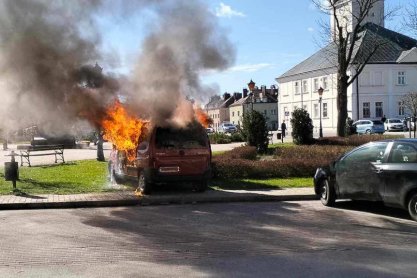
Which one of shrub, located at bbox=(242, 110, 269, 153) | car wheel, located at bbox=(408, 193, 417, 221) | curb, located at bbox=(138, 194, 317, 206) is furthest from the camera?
shrub, located at bbox=(242, 110, 269, 153)

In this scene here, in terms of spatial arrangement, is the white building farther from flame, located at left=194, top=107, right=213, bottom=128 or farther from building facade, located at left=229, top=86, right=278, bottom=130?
flame, located at left=194, top=107, right=213, bottom=128

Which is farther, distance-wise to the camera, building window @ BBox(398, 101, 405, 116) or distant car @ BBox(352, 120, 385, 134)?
building window @ BBox(398, 101, 405, 116)

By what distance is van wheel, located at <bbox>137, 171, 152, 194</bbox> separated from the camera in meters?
12.6

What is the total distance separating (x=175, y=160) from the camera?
40.7ft

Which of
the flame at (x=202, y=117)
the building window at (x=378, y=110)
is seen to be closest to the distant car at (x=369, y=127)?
the building window at (x=378, y=110)

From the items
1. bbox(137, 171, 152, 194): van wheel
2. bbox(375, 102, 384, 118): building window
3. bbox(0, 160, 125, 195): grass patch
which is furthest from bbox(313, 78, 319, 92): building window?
bbox(137, 171, 152, 194): van wheel

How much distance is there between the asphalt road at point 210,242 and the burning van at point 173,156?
127cm

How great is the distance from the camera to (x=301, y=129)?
26594 mm

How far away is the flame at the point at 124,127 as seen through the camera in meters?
13.0

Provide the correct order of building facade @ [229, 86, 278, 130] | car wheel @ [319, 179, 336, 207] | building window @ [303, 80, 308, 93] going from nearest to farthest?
car wheel @ [319, 179, 336, 207]
building window @ [303, 80, 308, 93]
building facade @ [229, 86, 278, 130]

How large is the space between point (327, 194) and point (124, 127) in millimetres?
5388

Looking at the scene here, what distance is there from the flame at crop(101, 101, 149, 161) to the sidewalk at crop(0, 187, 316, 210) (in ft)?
4.31

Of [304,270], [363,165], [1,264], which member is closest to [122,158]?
[363,165]

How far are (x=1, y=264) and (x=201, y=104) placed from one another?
26.3 feet
